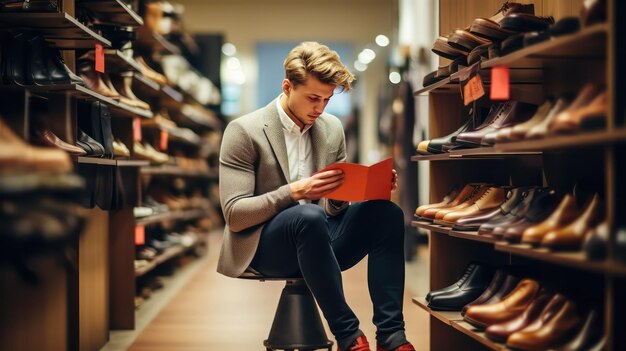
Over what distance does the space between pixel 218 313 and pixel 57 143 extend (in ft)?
6.26

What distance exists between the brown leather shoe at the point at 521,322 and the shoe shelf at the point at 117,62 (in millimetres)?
2313

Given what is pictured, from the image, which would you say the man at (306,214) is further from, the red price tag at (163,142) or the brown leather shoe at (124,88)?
the red price tag at (163,142)

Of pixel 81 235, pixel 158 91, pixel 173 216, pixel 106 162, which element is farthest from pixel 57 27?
pixel 173 216

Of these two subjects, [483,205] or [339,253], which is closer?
[483,205]

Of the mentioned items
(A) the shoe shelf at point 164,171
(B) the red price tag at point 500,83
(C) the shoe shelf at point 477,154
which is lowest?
(A) the shoe shelf at point 164,171

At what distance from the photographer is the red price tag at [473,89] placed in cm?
232

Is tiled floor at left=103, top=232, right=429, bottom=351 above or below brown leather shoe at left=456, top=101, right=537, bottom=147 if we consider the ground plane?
below

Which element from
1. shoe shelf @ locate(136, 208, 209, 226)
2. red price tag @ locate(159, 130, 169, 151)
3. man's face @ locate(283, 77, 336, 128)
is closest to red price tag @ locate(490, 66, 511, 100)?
man's face @ locate(283, 77, 336, 128)

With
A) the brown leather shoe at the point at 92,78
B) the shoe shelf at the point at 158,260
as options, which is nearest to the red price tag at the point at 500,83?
the brown leather shoe at the point at 92,78

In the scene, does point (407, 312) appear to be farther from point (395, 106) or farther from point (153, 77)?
point (395, 106)

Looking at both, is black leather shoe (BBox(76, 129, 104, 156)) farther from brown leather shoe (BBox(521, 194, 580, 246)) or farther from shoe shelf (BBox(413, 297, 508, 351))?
brown leather shoe (BBox(521, 194, 580, 246))

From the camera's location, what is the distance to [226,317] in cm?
409

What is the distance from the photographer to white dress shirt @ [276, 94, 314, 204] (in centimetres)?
273

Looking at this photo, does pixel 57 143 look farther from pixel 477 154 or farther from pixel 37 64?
pixel 477 154
